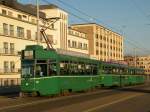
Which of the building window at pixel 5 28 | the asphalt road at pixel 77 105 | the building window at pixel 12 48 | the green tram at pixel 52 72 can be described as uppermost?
the building window at pixel 5 28

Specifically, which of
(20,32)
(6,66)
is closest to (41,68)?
(6,66)

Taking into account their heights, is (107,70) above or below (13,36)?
below

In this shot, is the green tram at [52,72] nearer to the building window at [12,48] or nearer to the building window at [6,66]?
the building window at [6,66]

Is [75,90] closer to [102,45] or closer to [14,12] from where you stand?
[14,12]

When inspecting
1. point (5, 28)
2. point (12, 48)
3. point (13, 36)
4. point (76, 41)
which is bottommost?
point (12, 48)

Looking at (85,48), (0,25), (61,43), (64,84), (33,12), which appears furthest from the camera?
(85,48)

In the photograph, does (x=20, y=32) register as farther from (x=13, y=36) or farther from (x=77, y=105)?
(x=77, y=105)

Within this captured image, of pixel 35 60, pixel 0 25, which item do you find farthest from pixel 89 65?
pixel 0 25

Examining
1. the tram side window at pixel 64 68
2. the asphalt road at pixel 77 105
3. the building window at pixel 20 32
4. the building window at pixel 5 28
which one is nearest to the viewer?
the asphalt road at pixel 77 105

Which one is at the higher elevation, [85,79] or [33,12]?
[33,12]

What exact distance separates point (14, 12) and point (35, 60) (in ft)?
141

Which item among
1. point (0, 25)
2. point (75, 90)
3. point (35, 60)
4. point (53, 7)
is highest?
point (53, 7)

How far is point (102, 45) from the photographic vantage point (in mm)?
132250

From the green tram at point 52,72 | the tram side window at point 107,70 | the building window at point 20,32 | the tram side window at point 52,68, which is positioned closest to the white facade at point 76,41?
the building window at point 20,32
